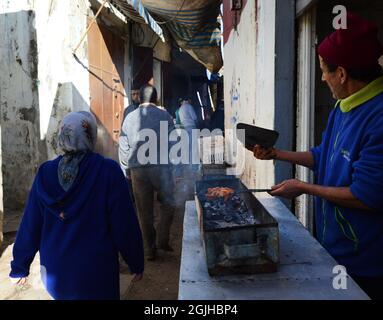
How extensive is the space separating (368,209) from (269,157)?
91 cm

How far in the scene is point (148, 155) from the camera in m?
5.09

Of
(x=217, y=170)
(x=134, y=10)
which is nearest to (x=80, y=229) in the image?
(x=217, y=170)

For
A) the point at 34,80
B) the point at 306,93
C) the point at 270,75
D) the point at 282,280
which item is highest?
the point at 34,80

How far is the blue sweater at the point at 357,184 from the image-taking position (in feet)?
5.55

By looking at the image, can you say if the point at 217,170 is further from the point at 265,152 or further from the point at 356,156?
the point at 356,156

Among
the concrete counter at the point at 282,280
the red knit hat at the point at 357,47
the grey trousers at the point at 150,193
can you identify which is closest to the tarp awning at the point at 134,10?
the grey trousers at the point at 150,193

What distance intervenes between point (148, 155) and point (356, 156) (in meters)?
3.53

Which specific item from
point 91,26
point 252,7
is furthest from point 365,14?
point 91,26

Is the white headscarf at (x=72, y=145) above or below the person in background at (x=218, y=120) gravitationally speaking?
below

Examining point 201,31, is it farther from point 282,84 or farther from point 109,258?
point 109,258

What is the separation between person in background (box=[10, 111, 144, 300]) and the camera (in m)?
2.43

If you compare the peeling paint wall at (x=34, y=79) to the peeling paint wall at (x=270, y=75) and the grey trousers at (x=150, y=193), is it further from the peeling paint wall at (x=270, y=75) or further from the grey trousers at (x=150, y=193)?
the peeling paint wall at (x=270, y=75)

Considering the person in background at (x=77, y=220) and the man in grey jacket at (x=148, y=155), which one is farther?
the man in grey jacket at (x=148, y=155)

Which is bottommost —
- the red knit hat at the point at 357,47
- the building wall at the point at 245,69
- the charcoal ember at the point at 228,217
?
the charcoal ember at the point at 228,217
